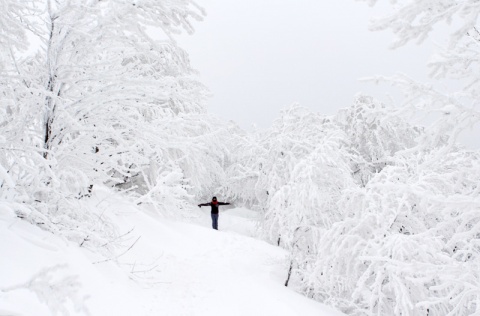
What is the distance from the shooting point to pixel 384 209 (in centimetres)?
672

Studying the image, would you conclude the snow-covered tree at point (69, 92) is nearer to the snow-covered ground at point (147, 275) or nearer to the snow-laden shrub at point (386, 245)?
the snow-covered ground at point (147, 275)

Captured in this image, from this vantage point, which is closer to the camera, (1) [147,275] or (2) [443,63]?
(2) [443,63]

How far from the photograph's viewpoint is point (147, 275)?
6254 mm

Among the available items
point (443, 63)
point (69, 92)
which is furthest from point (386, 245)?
point (69, 92)

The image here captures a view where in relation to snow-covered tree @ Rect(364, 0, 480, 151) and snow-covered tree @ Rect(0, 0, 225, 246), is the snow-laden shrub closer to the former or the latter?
snow-covered tree @ Rect(364, 0, 480, 151)

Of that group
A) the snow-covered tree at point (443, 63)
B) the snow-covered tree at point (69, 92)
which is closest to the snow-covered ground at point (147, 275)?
the snow-covered tree at point (69, 92)

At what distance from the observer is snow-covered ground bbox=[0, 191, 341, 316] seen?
2.77 metres

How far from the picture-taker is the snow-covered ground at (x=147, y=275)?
2773 millimetres

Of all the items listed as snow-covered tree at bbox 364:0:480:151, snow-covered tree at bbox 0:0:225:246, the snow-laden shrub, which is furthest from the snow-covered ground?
snow-covered tree at bbox 364:0:480:151

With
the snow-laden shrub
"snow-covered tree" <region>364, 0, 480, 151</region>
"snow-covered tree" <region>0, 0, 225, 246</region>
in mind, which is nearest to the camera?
"snow-covered tree" <region>364, 0, 480, 151</region>

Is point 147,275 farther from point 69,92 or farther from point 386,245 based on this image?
point 386,245

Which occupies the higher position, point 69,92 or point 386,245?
point 69,92

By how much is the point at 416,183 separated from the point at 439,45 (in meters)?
4.51

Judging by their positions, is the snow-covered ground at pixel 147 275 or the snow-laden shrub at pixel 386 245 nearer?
the snow-covered ground at pixel 147 275
